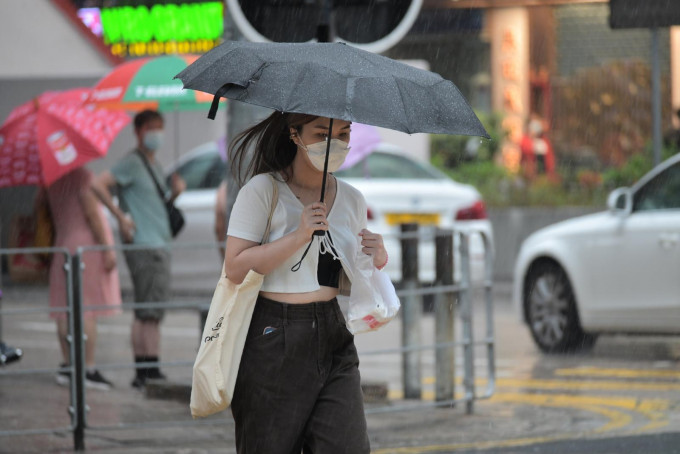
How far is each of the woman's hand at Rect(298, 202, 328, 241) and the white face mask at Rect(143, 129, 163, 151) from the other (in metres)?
5.12


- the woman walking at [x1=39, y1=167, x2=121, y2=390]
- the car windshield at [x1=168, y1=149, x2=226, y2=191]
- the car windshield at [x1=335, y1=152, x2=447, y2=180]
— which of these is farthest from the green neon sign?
the woman walking at [x1=39, y1=167, x2=121, y2=390]

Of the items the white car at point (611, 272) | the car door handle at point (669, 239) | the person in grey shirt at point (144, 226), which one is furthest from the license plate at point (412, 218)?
the person in grey shirt at point (144, 226)

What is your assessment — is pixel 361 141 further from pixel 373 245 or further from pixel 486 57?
pixel 486 57

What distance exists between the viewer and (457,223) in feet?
42.0

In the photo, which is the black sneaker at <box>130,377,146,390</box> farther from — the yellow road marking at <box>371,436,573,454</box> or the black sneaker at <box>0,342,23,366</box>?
the yellow road marking at <box>371,436,573,454</box>

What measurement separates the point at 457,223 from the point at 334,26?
6.41 m

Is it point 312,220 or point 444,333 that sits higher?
point 312,220

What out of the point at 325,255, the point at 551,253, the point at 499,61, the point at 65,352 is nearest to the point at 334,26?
the point at 325,255

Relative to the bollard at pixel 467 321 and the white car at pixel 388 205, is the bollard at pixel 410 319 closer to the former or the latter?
the bollard at pixel 467 321

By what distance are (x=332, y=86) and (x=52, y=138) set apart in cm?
506

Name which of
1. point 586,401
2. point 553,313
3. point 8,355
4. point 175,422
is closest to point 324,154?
point 8,355

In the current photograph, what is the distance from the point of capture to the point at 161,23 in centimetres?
1781

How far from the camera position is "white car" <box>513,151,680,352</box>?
9.62 metres

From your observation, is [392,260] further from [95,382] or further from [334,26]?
[334,26]
